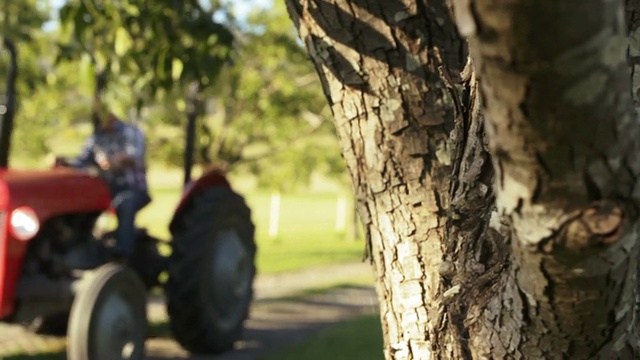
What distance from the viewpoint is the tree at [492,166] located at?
1325mm

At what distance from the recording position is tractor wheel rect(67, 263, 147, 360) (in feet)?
18.8

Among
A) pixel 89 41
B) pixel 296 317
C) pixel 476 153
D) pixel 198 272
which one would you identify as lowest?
pixel 296 317

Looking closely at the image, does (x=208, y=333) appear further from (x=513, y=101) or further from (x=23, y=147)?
(x=23, y=147)

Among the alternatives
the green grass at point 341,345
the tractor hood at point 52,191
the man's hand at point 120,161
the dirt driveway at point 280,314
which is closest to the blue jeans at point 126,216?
the tractor hood at point 52,191

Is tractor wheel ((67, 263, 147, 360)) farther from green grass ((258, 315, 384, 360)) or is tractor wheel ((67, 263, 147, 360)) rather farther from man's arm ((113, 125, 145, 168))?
green grass ((258, 315, 384, 360))

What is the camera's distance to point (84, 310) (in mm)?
5750

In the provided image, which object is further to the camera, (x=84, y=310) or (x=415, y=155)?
(x=84, y=310)

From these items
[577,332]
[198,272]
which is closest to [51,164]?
[198,272]

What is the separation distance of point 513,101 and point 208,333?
606 cm

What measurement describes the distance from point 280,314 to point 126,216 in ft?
10.3

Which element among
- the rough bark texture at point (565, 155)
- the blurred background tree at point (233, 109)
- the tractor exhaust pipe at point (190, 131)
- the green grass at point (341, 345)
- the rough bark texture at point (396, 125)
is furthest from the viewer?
the blurred background tree at point (233, 109)

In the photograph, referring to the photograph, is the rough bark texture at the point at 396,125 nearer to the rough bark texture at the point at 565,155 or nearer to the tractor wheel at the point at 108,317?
the rough bark texture at the point at 565,155

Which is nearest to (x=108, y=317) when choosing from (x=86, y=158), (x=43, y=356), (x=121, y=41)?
(x=43, y=356)

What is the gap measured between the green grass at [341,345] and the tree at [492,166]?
4.32m
